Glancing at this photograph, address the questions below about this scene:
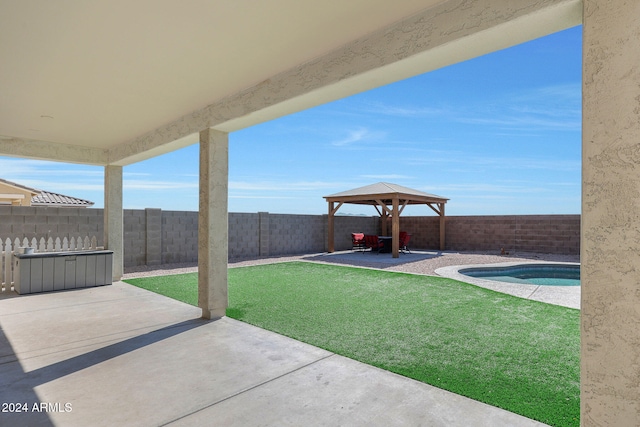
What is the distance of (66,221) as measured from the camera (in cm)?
865

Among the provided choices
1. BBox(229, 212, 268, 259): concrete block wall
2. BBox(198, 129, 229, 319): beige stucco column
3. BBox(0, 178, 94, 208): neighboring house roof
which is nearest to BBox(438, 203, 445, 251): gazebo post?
BBox(229, 212, 268, 259): concrete block wall

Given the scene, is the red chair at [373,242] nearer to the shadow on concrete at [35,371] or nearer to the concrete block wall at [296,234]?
the concrete block wall at [296,234]

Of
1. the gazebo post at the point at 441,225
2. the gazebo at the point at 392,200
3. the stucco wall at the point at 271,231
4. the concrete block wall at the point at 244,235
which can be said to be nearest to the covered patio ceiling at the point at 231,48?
the stucco wall at the point at 271,231

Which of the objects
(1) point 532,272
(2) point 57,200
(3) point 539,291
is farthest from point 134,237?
(1) point 532,272

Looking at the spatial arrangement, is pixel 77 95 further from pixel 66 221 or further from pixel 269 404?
pixel 66 221

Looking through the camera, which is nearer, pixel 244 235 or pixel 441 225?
pixel 244 235

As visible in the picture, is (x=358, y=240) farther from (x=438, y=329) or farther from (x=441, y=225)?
(x=438, y=329)

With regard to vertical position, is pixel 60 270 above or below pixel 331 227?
below

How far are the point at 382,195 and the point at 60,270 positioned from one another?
9812mm

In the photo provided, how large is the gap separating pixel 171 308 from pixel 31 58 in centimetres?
364

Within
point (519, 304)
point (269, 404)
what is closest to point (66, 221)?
point (269, 404)

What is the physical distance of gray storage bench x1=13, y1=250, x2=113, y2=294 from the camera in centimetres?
639

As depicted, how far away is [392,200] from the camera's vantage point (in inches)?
515

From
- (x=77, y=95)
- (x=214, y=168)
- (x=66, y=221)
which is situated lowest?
(x=66, y=221)
